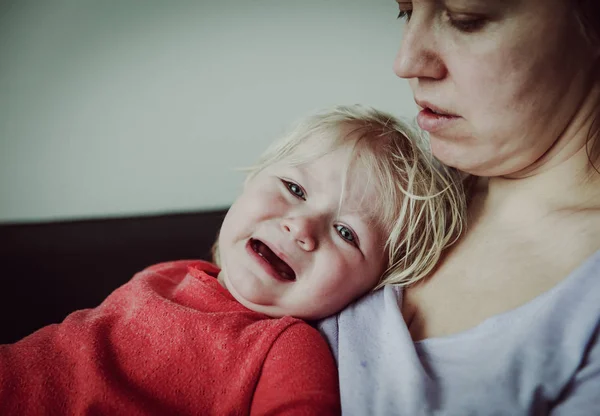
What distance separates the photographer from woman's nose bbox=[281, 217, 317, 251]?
771 mm

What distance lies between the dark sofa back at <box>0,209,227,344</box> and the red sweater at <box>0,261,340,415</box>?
1.50 ft

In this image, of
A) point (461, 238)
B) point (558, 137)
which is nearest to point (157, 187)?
point (461, 238)

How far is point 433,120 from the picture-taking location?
0.74m

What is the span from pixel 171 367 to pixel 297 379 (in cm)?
Answer: 18

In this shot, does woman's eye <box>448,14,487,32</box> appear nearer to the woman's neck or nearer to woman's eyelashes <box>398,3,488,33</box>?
woman's eyelashes <box>398,3,488,33</box>

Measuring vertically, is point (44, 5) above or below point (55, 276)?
above

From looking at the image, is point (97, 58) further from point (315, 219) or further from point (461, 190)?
point (461, 190)

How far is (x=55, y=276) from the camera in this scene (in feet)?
3.97

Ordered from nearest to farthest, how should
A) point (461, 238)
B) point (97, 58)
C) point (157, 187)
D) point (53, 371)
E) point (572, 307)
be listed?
point (572, 307) < point (53, 371) < point (461, 238) < point (97, 58) < point (157, 187)

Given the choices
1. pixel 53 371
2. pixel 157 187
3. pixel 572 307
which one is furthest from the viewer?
pixel 157 187

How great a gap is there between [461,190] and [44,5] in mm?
1070

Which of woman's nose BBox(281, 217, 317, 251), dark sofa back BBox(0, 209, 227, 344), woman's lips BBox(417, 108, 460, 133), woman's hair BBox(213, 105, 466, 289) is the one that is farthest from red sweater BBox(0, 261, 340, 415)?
dark sofa back BBox(0, 209, 227, 344)

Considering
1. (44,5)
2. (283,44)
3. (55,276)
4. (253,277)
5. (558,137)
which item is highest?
(44,5)

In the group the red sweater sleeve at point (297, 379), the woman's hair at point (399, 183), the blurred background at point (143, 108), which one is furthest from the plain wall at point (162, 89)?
the red sweater sleeve at point (297, 379)
